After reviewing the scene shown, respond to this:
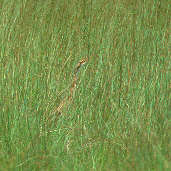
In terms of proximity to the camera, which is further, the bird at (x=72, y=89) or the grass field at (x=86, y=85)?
the bird at (x=72, y=89)

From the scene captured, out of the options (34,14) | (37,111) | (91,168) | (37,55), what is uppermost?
(34,14)

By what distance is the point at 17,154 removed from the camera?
3.46 metres

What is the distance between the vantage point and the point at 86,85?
4219 millimetres

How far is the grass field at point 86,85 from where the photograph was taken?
3.45 metres

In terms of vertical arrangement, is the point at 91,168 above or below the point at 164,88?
below

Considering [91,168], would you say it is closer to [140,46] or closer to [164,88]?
[164,88]

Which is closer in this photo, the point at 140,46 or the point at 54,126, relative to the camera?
the point at 54,126

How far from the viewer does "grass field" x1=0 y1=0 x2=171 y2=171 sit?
345 centimetres

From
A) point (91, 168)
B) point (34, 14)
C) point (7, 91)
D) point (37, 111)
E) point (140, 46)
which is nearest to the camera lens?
point (91, 168)

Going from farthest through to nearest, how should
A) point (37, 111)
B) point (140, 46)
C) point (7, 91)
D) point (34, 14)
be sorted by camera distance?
point (34, 14)
point (140, 46)
point (7, 91)
point (37, 111)

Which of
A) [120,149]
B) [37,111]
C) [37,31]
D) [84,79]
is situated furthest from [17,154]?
[37,31]

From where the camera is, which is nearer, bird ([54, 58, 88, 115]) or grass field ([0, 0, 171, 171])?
grass field ([0, 0, 171, 171])

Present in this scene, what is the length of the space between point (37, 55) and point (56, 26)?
0.36 metres

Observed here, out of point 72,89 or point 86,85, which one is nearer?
point 72,89
